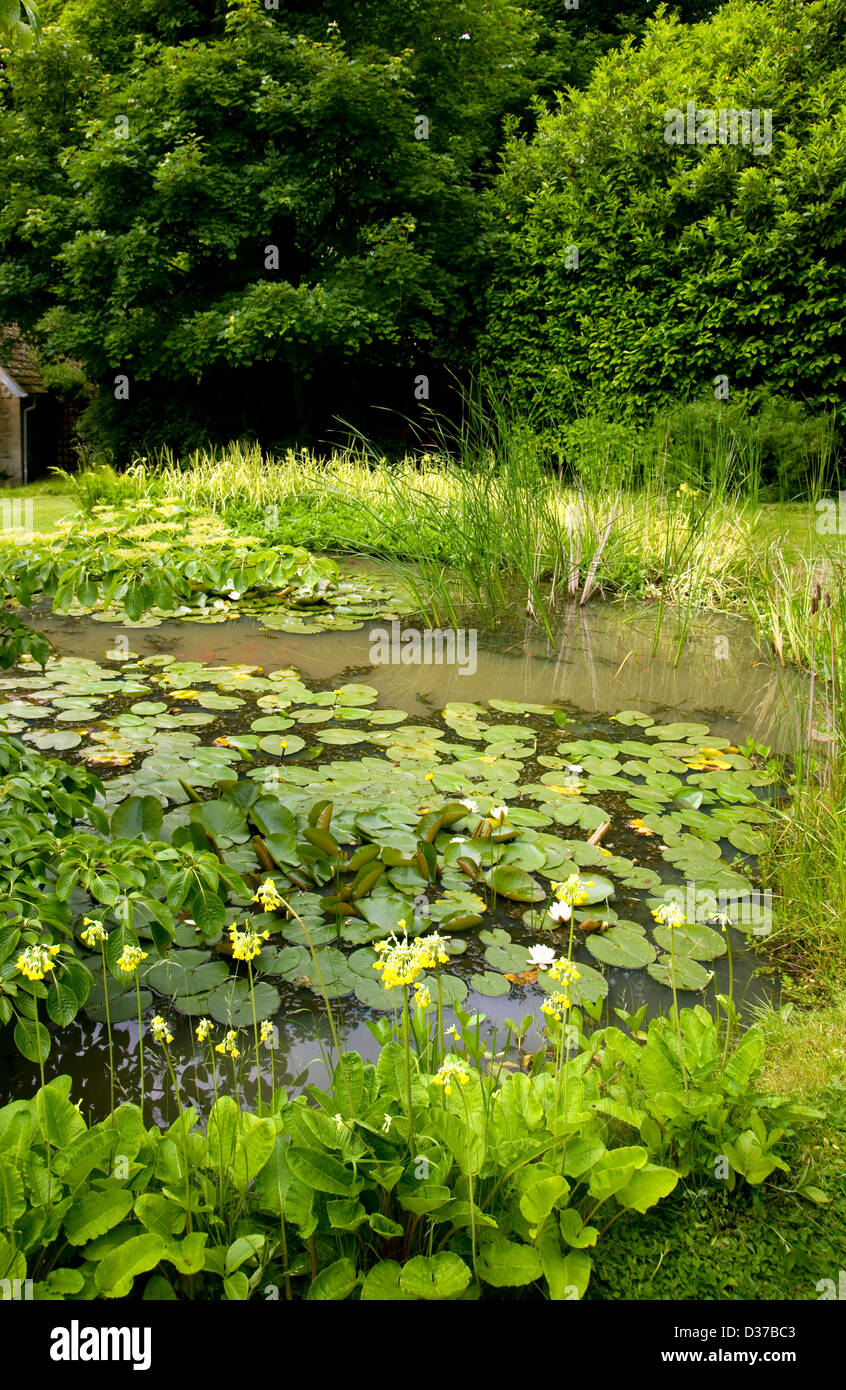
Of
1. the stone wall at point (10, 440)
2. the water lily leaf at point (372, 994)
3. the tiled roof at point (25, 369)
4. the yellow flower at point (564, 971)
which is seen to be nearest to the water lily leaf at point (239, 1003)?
the water lily leaf at point (372, 994)

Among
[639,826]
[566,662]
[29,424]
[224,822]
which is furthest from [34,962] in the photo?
[29,424]

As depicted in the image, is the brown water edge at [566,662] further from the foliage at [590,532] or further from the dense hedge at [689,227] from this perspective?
the dense hedge at [689,227]

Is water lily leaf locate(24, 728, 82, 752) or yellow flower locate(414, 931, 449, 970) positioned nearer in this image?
yellow flower locate(414, 931, 449, 970)

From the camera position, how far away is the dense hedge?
779 centimetres

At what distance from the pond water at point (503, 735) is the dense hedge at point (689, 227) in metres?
4.04

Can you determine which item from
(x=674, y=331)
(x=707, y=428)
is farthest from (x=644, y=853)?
(x=674, y=331)

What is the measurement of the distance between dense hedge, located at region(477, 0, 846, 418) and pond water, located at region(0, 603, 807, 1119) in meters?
4.04

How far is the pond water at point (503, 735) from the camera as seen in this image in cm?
203

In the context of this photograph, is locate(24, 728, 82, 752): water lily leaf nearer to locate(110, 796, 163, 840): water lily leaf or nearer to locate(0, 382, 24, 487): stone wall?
locate(110, 796, 163, 840): water lily leaf

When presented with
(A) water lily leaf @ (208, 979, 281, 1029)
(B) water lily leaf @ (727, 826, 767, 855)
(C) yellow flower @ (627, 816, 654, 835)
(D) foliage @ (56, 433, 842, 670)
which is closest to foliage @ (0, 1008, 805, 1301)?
(A) water lily leaf @ (208, 979, 281, 1029)

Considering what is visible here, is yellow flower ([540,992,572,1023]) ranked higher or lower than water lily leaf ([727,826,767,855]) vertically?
higher

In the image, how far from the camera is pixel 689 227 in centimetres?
838

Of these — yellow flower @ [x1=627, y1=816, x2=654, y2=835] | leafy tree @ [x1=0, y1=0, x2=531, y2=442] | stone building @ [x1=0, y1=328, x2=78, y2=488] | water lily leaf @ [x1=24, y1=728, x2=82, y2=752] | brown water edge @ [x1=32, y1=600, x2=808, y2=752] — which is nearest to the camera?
yellow flower @ [x1=627, y1=816, x2=654, y2=835]

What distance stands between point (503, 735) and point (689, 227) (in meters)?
6.69
